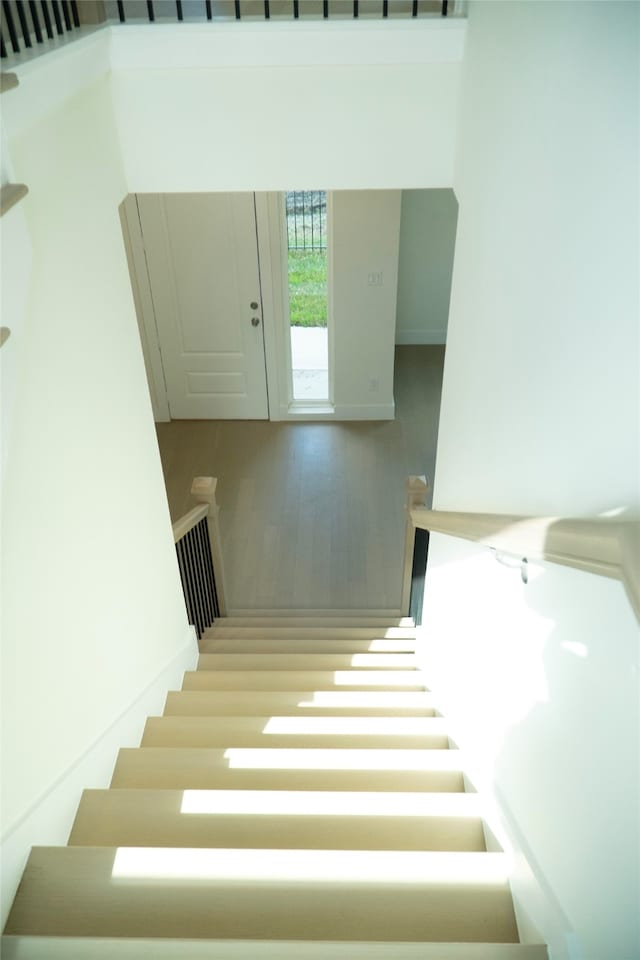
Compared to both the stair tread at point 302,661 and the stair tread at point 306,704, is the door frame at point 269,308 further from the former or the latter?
the stair tread at point 306,704

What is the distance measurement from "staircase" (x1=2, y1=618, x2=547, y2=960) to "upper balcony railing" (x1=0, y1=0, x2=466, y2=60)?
2.01 m

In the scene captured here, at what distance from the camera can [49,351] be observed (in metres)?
1.78

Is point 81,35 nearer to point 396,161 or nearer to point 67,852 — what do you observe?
point 396,161

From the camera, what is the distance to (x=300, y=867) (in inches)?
61.1

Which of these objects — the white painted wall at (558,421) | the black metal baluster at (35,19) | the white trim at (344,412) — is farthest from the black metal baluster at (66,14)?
the white trim at (344,412)

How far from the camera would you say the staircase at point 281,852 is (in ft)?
4.81

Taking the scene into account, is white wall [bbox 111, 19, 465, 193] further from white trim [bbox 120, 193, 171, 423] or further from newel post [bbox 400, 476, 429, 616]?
white trim [bbox 120, 193, 171, 423]

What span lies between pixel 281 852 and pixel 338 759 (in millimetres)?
546

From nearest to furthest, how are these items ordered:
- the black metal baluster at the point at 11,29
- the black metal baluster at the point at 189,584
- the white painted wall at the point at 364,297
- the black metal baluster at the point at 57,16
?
the black metal baluster at the point at 11,29, the black metal baluster at the point at 57,16, the black metal baluster at the point at 189,584, the white painted wall at the point at 364,297

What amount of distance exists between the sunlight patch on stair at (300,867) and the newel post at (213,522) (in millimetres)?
2188

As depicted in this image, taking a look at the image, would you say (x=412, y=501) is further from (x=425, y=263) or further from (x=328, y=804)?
(x=425, y=263)

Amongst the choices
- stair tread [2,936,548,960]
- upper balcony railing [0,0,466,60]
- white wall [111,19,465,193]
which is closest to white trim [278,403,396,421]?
white wall [111,19,465,193]

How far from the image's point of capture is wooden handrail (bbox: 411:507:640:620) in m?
0.97

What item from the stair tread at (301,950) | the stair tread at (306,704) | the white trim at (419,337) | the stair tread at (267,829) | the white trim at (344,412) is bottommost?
the white trim at (419,337)
